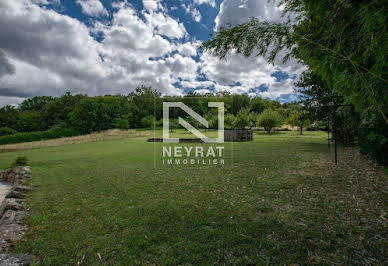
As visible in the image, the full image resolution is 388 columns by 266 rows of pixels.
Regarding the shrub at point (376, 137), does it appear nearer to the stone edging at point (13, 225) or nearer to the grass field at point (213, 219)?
the grass field at point (213, 219)

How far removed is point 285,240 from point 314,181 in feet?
10.6

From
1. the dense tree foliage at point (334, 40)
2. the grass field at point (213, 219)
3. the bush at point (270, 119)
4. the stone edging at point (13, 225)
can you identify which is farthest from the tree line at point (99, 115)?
the stone edging at point (13, 225)

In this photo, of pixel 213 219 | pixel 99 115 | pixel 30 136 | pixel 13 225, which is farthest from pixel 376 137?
pixel 99 115

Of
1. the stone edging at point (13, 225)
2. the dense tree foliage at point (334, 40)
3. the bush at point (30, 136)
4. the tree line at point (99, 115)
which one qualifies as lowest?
→ the stone edging at point (13, 225)

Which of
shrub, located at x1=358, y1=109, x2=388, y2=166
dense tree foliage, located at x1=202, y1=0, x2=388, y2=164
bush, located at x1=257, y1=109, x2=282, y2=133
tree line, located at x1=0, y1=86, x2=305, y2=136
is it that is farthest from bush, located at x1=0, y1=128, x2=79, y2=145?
shrub, located at x1=358, y1=109, x2=388, y2=166

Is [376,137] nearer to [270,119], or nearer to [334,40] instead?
[334,40]

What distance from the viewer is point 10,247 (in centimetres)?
253

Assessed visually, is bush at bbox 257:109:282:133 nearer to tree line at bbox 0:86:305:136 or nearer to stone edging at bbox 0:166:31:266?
tree line at bbox 0:86:305:136

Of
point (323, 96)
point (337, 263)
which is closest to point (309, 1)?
point (337, 263)

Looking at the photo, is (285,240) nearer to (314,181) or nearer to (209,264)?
(209,264)

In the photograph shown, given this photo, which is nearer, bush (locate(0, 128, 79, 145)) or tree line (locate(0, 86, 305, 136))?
bush (locate(0, 128, 79, 145))

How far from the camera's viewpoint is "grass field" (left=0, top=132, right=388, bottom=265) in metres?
2.26

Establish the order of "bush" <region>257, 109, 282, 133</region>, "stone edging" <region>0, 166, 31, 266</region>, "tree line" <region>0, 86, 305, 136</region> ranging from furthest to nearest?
1. "tree line" <region>0, 86, 305, 136</region>
2. "bush" <region>257, 109, 282, 133</region>
3. "stone edging" <region>0, 166, 31, 266</region>

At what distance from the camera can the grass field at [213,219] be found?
226 cm
